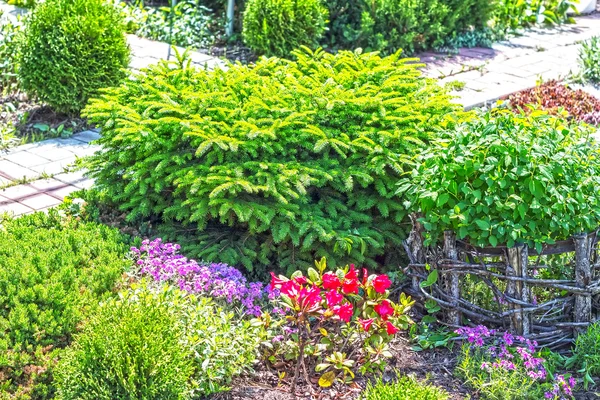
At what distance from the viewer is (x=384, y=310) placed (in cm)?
311

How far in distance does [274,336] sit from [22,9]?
285 inches

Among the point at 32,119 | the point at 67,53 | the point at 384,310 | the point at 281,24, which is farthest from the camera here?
the point at 281,24

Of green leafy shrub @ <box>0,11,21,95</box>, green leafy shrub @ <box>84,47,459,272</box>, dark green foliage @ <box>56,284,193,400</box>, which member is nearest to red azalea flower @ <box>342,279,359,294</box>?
green leafy shrub @ <box>84,47,459,272</box>

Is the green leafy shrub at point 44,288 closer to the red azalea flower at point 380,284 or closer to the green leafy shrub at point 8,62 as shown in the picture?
the red azalea flower at point 380,284

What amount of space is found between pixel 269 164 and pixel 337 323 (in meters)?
0.91

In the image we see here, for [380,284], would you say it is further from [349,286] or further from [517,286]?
[517,286]

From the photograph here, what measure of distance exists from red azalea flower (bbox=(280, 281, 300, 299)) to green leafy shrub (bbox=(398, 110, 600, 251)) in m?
0.65

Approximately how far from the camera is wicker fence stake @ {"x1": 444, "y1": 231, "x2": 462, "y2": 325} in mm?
3339

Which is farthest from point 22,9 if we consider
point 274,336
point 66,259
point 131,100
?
point 274,336

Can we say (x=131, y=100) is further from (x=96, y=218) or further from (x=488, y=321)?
(x=488, y=321)

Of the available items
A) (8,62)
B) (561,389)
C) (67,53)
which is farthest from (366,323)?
(8,62)

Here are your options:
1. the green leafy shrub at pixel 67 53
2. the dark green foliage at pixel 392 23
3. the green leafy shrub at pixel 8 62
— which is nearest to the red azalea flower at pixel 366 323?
the green leafy shrub at pixel 67 53

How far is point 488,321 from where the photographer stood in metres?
3.40

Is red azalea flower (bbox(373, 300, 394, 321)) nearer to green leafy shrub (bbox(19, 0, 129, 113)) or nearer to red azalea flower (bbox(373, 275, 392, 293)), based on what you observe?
red azalea flower (bbox(373, 275, 392, 293))
